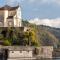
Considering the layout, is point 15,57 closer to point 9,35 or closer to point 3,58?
point 3,58

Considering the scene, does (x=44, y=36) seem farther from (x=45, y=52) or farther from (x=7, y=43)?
(x=45, y=52)

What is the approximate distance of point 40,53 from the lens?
61062mm

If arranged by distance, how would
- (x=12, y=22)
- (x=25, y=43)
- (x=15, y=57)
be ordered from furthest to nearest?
(x=12, y=22) < (x=25, y=43) < (x=15, y=57)

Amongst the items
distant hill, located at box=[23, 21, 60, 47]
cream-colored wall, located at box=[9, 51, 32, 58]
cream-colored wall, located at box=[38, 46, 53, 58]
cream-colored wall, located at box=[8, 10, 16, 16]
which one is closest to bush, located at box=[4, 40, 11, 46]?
cream-colored wall, located at box=[9, 51, 32, 58]

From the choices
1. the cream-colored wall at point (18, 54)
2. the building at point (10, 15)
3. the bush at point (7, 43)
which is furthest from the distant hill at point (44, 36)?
the cream-colored wall at point (18, 54)

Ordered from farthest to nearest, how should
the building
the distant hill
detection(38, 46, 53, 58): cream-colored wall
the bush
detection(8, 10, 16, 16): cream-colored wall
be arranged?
detection(8, 10, 16, 16): cream-colored wall, the building, the distant hill, the bush, detection(38, 46, 53, 58): cream-colored wall

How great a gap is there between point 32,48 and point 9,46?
384 centimetres

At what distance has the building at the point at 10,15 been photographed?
269 feet

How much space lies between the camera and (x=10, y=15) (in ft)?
276

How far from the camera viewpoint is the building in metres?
81.9

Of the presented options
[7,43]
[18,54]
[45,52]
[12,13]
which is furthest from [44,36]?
[18,54]

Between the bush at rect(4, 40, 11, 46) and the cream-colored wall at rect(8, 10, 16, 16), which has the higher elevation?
the cream-colored wall at rect(8, 10, 16, 16)

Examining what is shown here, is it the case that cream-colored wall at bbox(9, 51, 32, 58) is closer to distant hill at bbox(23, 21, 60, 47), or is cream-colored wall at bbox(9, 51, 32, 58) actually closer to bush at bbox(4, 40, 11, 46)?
bush at bbox(4, 40, 11, 46)

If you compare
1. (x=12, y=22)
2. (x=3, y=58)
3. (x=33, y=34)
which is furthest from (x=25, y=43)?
(x=12, y=22)
